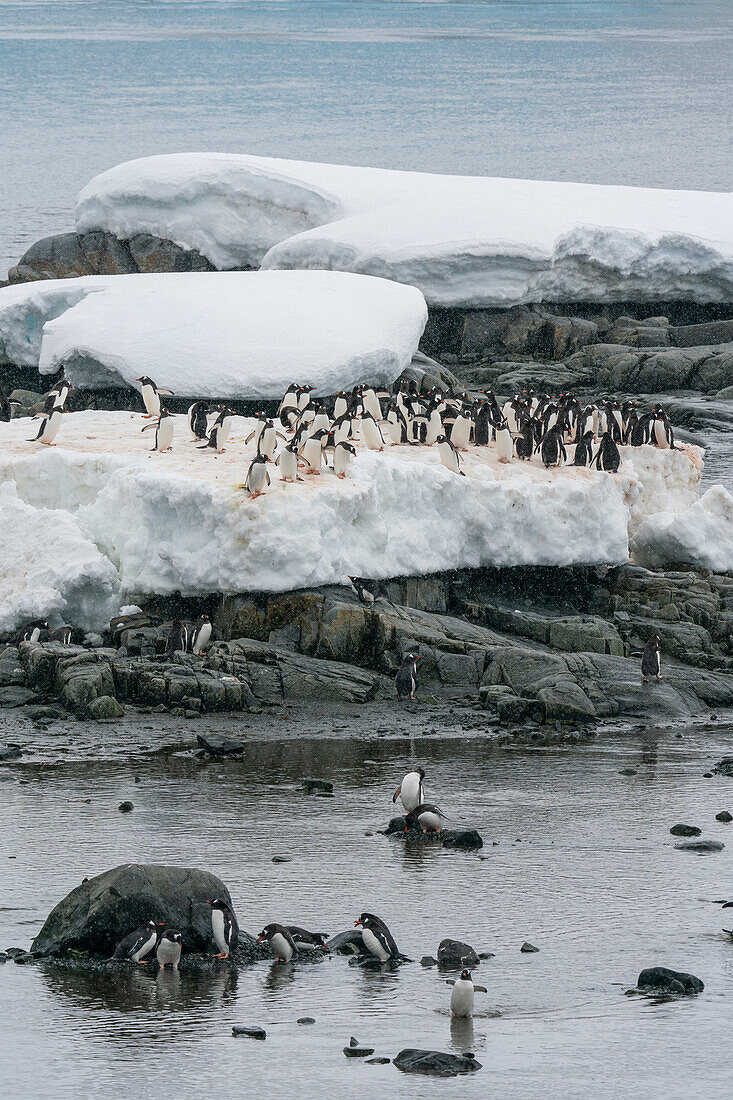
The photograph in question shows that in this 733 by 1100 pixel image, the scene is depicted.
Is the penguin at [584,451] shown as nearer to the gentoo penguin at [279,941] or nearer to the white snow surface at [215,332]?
the white snow surface at [215,332]

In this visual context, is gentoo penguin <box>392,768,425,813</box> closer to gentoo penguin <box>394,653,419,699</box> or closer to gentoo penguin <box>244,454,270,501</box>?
gentoo penguin <box>394,653,419,699</box>

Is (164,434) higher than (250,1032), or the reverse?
(164,434)

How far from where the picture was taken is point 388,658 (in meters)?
18.3

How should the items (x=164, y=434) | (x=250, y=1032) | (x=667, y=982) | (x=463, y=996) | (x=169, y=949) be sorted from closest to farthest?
(x=250, y=1032) → (x=463, y=996) → (x=667, y=982) → (x=169, y=949) → (x=164, y=434)

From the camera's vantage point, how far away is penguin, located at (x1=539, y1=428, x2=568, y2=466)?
2120 cm

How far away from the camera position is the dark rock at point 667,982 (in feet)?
34.3

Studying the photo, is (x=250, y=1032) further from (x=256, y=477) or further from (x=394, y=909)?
(x=256, y=477)

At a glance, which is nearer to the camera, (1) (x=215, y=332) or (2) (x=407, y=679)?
(2) (x=407, y=679)

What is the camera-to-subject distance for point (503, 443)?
69.9 feet

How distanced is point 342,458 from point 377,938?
9281 mm

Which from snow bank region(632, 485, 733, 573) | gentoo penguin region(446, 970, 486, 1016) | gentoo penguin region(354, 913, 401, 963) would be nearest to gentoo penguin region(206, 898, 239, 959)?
gentoo penguin region(354, 913, 401, 963)

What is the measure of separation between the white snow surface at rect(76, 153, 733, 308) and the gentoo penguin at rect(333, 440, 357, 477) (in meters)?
18.3

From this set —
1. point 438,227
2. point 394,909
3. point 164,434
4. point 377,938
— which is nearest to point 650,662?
point 164,434

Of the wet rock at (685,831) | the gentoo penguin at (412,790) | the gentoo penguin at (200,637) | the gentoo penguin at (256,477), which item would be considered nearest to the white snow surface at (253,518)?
the gentoo penguin at (256,477)
